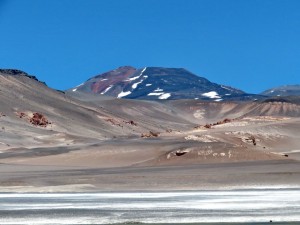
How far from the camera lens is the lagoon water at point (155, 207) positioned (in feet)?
77.9

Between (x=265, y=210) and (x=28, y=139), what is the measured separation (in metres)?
77.9

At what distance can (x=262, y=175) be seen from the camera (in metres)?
40.7

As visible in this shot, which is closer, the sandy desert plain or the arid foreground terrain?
the sandy desert plain

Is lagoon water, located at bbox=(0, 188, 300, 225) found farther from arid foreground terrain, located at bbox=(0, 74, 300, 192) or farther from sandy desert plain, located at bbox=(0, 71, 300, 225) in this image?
arid foreground terrain, located at bbox=(0, 74, 300, 192)

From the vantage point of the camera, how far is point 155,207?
2741 cm

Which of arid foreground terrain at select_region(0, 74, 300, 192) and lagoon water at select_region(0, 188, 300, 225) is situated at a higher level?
arid foreground terrain at select_region(0, 74, 300, 192)

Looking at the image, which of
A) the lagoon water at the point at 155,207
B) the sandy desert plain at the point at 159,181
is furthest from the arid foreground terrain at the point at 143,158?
the lagoon water at the point at 155,207

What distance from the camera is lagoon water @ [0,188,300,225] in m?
23.8

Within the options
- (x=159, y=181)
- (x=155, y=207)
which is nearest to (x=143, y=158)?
(x=159, y=181)

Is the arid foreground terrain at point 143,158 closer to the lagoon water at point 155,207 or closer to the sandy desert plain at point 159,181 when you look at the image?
the sandy desert plain at point 159,181

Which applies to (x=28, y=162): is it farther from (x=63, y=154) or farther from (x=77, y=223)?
(x=77, y=223)

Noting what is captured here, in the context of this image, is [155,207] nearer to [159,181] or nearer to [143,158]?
[159,181]

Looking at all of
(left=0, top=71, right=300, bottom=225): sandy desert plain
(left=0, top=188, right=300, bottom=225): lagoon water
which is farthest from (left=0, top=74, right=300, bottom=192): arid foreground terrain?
(left=0, top=188, right=300, bottom=225): lagoon water

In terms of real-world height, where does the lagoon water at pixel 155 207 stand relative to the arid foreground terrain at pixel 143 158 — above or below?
below
